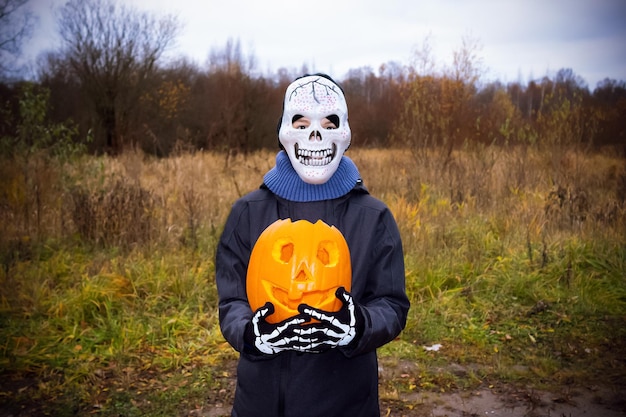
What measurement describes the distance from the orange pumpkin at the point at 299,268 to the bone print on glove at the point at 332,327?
168 mm

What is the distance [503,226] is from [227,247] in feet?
18.1

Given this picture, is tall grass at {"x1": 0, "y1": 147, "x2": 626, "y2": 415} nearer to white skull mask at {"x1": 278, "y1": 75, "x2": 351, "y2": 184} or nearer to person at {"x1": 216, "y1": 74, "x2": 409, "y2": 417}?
person at {"x1": 216, "y1": 74, "x2": 409, "y2": 417}

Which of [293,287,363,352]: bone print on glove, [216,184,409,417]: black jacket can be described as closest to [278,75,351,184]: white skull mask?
[216,184,409,417]: black jacket

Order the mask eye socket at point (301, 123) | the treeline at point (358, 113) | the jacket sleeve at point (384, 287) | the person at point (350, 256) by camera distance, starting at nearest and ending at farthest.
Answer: the jacket sleeve at point (384, 287)
the person at point (350, 256)
the mask eye socket at point (301, 123)
the treeline at point (358, 113)

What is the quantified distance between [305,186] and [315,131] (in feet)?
0.80

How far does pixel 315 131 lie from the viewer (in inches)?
80.7

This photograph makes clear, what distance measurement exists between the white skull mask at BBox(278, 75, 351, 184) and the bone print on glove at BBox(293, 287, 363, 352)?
57cm

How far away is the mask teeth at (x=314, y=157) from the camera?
6.52 feet

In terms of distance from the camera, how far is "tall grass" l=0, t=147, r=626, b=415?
12.9 feet

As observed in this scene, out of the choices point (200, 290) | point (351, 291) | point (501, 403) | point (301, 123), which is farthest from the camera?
point (200, 290)

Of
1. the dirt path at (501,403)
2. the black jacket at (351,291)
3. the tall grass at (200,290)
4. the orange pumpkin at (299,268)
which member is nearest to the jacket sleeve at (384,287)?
the black jacket at (351,291)

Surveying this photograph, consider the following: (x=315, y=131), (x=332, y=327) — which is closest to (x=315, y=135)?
(x=315, y=131)

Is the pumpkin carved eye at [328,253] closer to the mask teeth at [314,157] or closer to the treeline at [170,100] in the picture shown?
the mask teeth at [314,157]

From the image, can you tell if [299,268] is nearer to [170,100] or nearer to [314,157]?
[314,157]
